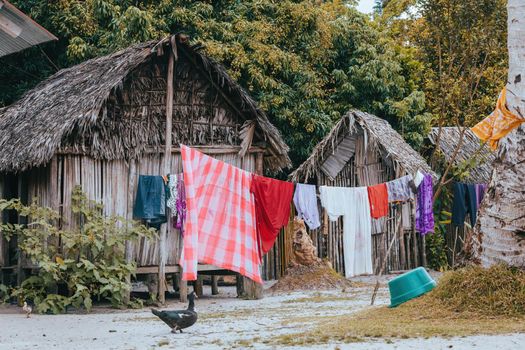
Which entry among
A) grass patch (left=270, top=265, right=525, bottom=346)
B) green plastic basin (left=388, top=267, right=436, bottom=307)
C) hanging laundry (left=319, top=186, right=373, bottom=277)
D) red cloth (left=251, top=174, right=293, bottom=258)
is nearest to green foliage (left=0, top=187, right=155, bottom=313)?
red cloth (left=251, top=174, right=293, bottom=258)

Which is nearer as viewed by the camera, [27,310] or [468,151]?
[27,310]

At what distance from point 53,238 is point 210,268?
2857 mm

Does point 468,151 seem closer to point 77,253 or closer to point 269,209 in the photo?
point 269,209

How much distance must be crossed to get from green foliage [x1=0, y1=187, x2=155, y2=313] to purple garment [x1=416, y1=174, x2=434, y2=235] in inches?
298

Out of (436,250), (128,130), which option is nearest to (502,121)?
(128,130)

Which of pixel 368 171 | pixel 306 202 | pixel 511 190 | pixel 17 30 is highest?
pixel 17 30

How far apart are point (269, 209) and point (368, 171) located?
644 cm

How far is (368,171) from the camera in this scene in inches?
846

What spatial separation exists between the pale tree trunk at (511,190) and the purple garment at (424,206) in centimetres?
905

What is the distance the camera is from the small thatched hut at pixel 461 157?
23.0m

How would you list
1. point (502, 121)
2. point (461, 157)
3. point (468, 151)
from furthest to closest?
1. point (468, 151)
2. point (461, 157)
3. point (502, 121)

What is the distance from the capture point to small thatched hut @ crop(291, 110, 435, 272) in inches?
806

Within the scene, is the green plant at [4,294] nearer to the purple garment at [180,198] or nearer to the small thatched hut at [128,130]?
the small thatched hut at [128,130]

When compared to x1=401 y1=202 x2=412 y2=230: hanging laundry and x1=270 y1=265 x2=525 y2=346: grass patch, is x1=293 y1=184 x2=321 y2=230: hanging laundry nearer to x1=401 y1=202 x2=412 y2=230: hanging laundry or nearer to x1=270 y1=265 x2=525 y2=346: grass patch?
x1=401 y1=202 x2=412 y2=230: hanging laundry
